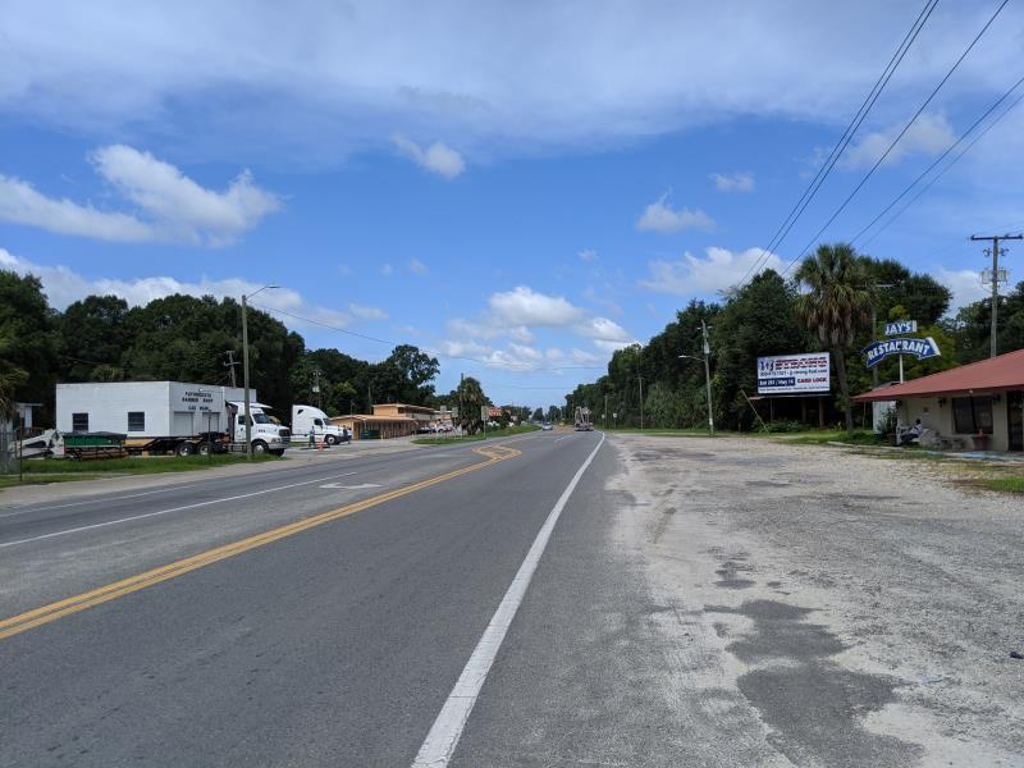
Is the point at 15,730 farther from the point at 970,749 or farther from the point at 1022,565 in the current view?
the point at 1022,565

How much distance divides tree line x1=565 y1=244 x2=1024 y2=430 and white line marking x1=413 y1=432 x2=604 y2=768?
4198 centimetres

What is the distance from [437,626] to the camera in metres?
6.76

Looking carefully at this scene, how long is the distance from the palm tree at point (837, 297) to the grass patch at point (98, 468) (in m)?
33.4

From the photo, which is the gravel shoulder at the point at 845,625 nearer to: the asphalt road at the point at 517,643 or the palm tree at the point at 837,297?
the asphalt road at the point at 517,643

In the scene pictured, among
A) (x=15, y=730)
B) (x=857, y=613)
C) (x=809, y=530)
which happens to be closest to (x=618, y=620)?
(x=857, y=613)

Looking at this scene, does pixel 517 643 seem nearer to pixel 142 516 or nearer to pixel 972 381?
pixel 142 516

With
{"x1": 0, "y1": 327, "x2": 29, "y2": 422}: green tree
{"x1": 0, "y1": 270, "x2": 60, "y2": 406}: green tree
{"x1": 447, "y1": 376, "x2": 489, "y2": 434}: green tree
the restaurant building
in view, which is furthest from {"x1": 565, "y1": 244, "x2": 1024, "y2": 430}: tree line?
{"x1": 0, "y1": 270, "x2": 60, "y2": 406}: green tree

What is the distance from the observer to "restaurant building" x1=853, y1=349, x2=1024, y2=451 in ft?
99.6

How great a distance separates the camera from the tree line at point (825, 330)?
154 ft

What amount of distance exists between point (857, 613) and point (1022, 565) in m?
3.32

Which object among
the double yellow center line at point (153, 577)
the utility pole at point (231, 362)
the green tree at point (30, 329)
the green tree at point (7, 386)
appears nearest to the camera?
the double yellow center line at point (153, 577)

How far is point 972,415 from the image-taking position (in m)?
34.0

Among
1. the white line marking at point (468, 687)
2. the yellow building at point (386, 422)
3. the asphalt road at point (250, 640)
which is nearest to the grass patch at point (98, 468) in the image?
the asphalt road at point (250, 640)

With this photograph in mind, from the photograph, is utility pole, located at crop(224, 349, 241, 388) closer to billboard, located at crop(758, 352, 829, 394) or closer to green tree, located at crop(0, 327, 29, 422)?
green tree, located at crop(0, 327, 29, 422)
